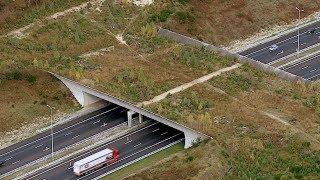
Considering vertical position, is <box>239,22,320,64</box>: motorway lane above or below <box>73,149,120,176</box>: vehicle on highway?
above

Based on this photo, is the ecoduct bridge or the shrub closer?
the ecoduct bridge

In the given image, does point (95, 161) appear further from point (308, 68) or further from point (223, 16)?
point (223, 16)

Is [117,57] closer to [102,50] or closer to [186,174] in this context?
[102,50]

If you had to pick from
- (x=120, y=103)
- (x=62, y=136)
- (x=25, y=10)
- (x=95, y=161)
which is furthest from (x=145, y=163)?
(x=25, y=10)

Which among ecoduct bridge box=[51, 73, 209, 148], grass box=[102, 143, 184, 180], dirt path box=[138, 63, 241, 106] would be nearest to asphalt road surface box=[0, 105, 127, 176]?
ecoduct bridge box=[51, 73, 209, 148]

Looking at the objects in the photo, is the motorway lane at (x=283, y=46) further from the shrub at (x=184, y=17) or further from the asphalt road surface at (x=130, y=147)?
the asphalt road surface at (x=130, y=147)

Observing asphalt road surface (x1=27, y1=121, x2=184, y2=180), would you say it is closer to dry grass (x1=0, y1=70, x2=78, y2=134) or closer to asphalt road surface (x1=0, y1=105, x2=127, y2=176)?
asphalt road surface (x1=0, y1=105, x2=127, y2=176)
